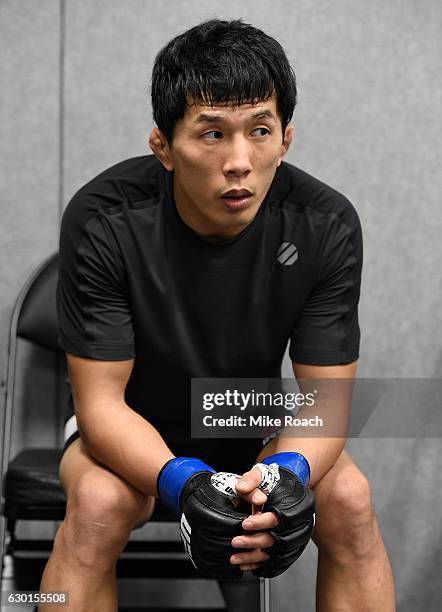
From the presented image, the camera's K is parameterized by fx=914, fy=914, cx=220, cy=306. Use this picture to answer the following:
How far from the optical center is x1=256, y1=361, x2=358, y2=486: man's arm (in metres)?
1.27

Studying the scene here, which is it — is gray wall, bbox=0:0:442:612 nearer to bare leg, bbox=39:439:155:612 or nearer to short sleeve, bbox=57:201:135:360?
short sleeve, bbox=57:201:135:360

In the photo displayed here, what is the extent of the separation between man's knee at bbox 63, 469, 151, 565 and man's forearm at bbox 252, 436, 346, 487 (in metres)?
0.23

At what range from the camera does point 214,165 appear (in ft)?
4.02

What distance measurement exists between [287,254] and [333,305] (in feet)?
0.34

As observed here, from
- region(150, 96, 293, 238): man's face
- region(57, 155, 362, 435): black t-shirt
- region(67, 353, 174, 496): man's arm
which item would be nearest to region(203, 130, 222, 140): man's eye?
region(150, 96, 293, 238): man's face

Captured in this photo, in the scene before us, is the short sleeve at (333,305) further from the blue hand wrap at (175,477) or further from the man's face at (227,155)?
the blue hand wrap at (175,477)

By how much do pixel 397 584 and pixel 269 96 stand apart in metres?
1.27

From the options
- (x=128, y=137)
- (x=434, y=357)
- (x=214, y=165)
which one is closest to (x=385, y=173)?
(x=434, y=357)

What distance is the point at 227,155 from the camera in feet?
3.99

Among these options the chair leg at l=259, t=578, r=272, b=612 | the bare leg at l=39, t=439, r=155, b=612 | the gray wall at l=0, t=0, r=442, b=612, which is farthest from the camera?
the gray wall at l=0, t=0, r=442, b=612

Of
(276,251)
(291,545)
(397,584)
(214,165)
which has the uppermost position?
(214,165)

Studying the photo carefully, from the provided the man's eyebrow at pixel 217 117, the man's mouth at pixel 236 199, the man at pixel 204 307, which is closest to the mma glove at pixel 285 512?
the man at pixel 204 307

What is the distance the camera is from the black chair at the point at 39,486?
158cm

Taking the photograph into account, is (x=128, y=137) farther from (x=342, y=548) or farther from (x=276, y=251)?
(x=342, y=548)
